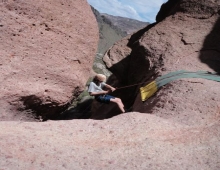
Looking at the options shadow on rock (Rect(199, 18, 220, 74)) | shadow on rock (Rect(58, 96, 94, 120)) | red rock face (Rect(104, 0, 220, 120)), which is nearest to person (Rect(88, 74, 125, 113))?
red rock face (Rect(104, 0, 220, 120))

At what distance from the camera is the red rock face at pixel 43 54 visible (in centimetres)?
454

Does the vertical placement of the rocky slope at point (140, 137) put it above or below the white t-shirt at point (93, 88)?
above

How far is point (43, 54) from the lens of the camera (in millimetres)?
4887

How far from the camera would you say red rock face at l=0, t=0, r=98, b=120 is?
4.54 metres

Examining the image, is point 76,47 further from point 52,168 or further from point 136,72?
point 52,168

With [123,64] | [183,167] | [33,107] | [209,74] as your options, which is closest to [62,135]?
[183,167]

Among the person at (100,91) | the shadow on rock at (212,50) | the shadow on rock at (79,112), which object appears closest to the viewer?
the person at (100,91)

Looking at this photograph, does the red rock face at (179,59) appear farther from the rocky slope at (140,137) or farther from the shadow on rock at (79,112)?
the shadow on rock at (79,112)

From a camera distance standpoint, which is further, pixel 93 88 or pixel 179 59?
pixel 179 59

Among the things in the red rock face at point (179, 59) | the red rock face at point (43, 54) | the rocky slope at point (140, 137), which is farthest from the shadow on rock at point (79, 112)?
the rocky slope at point (140, 137)

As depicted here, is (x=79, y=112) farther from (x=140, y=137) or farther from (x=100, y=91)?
(x=140, y=137)

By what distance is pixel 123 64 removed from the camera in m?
7.89

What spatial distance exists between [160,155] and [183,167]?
0.25m

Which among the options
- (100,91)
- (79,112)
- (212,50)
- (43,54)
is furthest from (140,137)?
(79,112)
